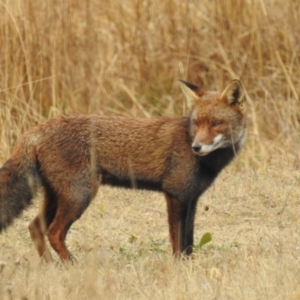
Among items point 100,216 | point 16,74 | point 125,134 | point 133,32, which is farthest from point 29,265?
point 133,32

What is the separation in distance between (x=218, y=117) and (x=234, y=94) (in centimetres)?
24

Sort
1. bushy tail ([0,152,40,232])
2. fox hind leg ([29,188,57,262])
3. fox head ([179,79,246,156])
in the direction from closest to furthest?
bushy tail ([0,152,40,232])
fox hind leg ([29,188,57,262])
fox head ([179,79,246,156])

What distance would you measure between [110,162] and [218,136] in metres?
0.77

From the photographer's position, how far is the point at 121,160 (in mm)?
6316

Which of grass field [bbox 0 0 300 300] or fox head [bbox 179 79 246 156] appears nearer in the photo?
fox head [bbox 179 79 246 156]

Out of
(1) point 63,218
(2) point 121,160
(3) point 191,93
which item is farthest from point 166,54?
(1) point 63,218

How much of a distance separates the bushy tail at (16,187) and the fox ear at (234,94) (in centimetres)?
144

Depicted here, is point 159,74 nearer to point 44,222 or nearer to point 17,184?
point 44,222

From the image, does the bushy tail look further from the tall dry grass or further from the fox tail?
the tall dry grass

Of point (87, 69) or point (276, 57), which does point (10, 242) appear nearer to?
point (87, 69)

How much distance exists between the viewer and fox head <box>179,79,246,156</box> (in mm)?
6348

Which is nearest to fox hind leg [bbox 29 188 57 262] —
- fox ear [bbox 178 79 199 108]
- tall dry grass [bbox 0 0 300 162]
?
fox ear [bbox 178 79 199 108]

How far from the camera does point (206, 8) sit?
9781 mm

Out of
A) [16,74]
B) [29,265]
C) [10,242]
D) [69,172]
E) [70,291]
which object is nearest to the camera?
[70,291]
